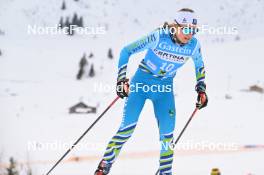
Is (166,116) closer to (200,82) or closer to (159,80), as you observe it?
(159,80)

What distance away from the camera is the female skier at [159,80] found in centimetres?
439

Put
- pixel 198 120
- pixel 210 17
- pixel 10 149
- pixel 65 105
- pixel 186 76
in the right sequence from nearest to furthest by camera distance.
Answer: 1. pixel 10 149
2. pixel 198 120
3. pixel 65 105
4. pixel 186 76
5. pixel 210 17

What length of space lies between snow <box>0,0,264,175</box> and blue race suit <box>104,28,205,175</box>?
11.7ft

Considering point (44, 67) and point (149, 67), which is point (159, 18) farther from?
point (149, 67)

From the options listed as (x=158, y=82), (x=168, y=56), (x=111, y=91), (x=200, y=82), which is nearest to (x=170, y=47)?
(x=168, y=56)

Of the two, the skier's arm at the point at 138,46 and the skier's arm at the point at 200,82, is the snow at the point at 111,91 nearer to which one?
the skier's arm at the point at 200,82

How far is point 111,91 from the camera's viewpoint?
20219 mm

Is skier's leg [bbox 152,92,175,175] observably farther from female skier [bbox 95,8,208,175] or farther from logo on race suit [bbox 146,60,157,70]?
logo on race suit [bbox 146,60,157,70]

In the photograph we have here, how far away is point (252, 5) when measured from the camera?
25.8 metres

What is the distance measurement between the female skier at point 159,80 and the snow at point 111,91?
11.6ft

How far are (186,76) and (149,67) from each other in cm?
1597

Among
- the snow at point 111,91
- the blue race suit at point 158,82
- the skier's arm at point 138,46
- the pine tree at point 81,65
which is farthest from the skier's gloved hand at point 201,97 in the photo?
the pine tree at point 81,65

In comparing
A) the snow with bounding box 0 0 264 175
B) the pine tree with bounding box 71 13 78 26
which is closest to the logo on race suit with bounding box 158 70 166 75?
the snow with bounding box 0 0 264 175

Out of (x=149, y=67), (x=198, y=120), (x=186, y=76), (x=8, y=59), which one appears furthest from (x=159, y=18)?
(x=149, y=67)
